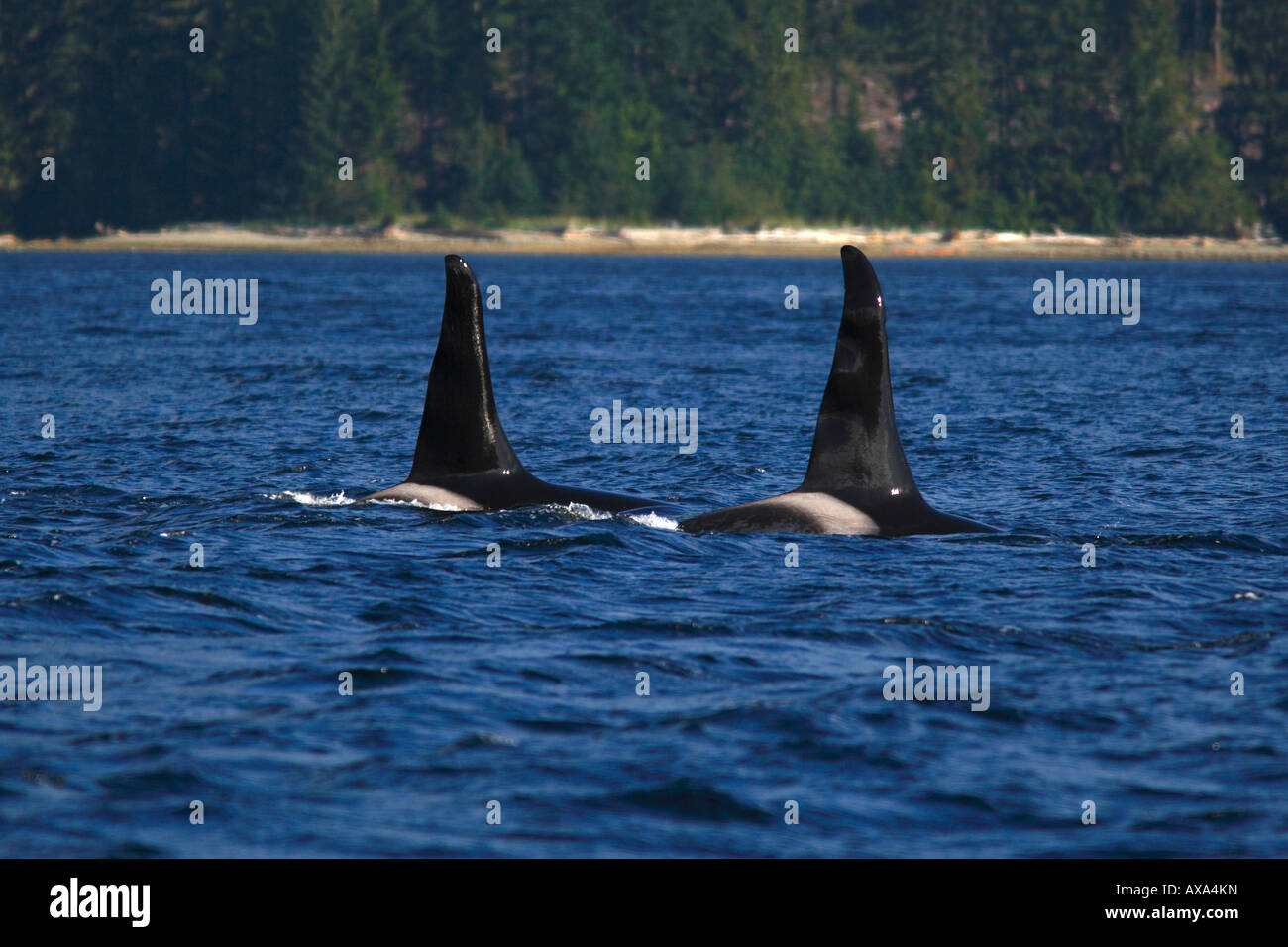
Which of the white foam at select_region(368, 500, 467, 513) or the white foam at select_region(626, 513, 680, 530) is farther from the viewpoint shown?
the white foam at select_region(368, 500, 467, 513)

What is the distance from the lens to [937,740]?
961 centimetres

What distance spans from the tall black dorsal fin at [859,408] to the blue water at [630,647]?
613 millimetres

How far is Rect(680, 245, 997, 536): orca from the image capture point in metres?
13.7

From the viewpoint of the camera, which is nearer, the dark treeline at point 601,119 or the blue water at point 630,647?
the blue water at point 630,647

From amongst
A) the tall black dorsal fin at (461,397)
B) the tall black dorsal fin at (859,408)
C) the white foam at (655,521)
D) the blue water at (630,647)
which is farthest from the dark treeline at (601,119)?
the tall black dorsal fin at (859,408)

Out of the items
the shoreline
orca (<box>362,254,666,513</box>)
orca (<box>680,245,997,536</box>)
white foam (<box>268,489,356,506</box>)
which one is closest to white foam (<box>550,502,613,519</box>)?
orca (<box>362,254,666,513</box>)

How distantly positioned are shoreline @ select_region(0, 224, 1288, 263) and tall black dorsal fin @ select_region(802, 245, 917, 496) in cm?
10593

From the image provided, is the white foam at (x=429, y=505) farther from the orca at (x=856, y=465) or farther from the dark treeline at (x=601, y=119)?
the dark treeline at (x=601, y=119)

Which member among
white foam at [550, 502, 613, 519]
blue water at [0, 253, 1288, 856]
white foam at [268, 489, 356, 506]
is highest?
white foam at [550, 502, 613, 519]

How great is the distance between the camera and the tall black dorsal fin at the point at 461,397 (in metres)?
14.9

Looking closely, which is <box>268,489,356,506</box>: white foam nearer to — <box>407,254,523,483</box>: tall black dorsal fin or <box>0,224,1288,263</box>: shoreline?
<box>407,254,523,483</box>: tall black dorsal fin

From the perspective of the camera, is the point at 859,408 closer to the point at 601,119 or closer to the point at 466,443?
the point at 466,443

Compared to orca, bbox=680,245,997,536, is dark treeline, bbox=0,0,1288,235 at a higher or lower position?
higher
